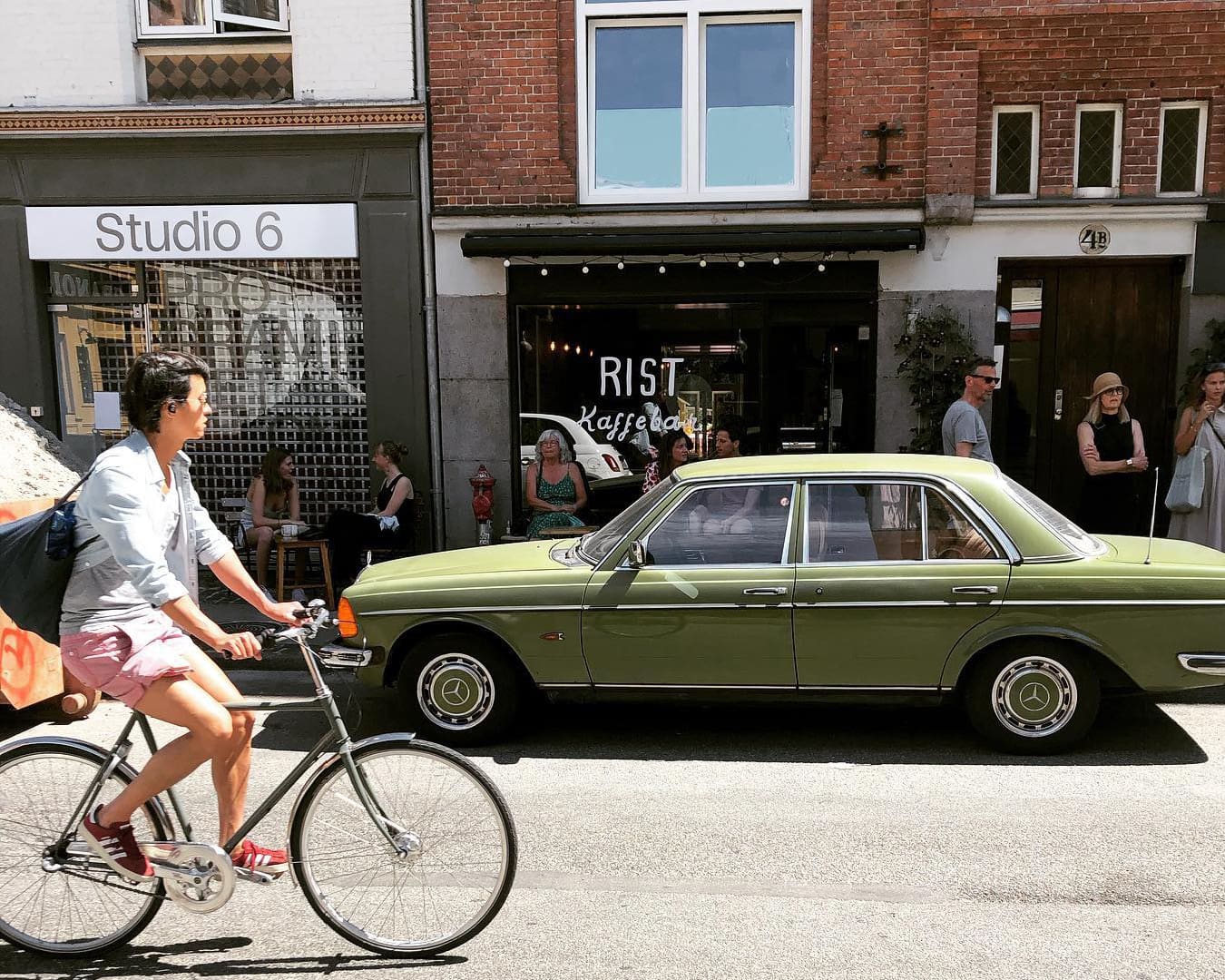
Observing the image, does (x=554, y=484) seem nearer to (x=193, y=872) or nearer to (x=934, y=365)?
(x=934, y=365)

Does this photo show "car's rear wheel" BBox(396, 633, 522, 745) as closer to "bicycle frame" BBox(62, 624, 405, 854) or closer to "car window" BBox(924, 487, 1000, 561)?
"bicycle frame" BBox(62, 624, 405, 854)

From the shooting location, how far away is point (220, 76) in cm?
1006

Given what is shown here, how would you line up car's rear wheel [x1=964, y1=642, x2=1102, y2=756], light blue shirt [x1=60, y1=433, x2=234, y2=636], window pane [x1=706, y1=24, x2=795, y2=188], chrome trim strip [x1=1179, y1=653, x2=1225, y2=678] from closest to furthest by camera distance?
light blue shirt [x1=60, y1=433, x2=234, y2=636] < chrome trim strip [x1=1179, y1=653, x2=1225, y2=678] < car's rear wheel [x1=964, y1=642, x2=1102, y2=756] < window pane [x1=706, y1=24, x2=795, y2=188]

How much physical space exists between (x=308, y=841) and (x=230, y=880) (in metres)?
0.26

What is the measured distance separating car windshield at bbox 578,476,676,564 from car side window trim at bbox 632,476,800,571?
4.5 inches

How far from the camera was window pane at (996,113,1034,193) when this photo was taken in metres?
9.70

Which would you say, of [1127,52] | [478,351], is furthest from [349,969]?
[1127,52]

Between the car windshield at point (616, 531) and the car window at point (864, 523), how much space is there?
0.83 metres

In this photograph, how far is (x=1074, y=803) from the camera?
4.52 meters

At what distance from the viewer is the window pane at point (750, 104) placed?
9.87m

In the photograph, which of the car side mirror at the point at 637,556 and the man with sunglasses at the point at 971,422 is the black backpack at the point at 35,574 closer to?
the car side mirror at the point at 637,556

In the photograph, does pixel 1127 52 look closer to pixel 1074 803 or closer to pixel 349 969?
pixel 1074 803

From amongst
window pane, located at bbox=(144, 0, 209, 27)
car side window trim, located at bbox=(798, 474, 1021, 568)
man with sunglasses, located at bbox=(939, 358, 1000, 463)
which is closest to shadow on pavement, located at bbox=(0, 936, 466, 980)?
car side window trim, located at bbox=(798, 474, 1021, 568)

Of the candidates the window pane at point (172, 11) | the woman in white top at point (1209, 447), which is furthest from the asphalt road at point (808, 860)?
the window pane at point (172, 11)
